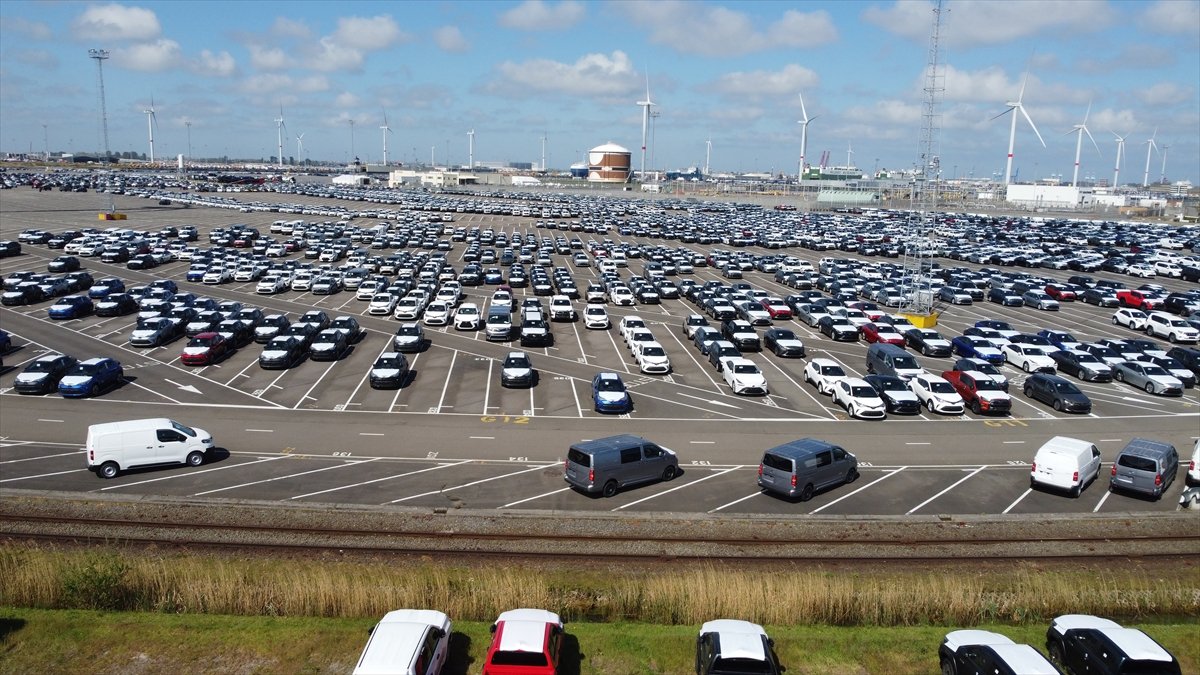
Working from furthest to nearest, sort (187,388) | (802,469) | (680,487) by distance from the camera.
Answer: (187,388), (680,487), (802,469)

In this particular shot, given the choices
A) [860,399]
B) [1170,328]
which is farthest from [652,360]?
[1170,328]

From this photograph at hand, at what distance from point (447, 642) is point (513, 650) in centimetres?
153

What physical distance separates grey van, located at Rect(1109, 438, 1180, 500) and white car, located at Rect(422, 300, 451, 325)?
34.6 meters

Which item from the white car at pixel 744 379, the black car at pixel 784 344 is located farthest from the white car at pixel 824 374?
the black car at pixel 784 344

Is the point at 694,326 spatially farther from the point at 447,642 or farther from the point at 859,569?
the point at 447,642

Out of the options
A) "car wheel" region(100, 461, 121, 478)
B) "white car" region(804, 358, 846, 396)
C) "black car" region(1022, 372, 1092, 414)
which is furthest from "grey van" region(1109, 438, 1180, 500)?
"car wheel" region(100, 461, 121, 478)

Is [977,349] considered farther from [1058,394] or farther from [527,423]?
[527,423]

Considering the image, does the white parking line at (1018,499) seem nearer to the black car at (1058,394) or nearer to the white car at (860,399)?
the white car at (860,399)

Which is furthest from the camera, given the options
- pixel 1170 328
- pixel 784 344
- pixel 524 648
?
pixel 1170 328

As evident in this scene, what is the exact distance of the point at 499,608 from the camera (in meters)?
15.4

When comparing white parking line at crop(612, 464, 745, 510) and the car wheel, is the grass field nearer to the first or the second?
white parking line at crop(612, 464, 745, 510)

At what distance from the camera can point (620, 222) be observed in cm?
12288

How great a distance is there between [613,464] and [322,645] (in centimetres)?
986

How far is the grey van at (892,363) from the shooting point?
34812 mm
